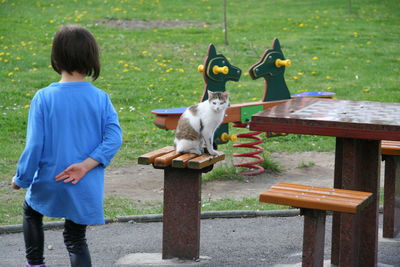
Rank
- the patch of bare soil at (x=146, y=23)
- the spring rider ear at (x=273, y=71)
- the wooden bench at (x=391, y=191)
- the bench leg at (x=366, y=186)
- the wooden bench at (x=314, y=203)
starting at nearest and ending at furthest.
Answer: the wooden bench at (x=314, y=203) → the bench leg at (x=366, y=186) → the wooden bench at (x=391, y=191) → the spring rider ear at (x=273, y=71) → the patch of bare soil at (x=146, y=23)

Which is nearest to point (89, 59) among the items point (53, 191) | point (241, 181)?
point (53, 191)

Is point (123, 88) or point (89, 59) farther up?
point (89, 59)

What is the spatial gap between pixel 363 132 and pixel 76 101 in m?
1.65

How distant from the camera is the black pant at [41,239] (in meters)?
3.56

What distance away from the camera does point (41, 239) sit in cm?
370

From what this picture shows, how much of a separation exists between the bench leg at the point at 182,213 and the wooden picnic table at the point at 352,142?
0.63 meters

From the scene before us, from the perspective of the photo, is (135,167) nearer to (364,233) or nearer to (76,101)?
Result: (364,233)

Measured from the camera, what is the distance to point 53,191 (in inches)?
136

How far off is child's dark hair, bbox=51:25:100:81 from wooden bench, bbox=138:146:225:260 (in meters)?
1.22

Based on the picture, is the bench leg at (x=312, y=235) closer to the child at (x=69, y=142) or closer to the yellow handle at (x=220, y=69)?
the child at (x=69, y=142)

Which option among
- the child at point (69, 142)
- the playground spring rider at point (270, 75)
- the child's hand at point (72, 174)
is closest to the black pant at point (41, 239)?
the child at point (69, 142)

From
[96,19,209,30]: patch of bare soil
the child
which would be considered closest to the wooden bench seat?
the child

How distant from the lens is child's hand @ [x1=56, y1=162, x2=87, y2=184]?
3420mm

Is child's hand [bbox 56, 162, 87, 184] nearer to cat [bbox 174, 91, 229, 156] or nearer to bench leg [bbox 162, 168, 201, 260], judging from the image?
bench leg [bbox 162, 168, 201, 260]
